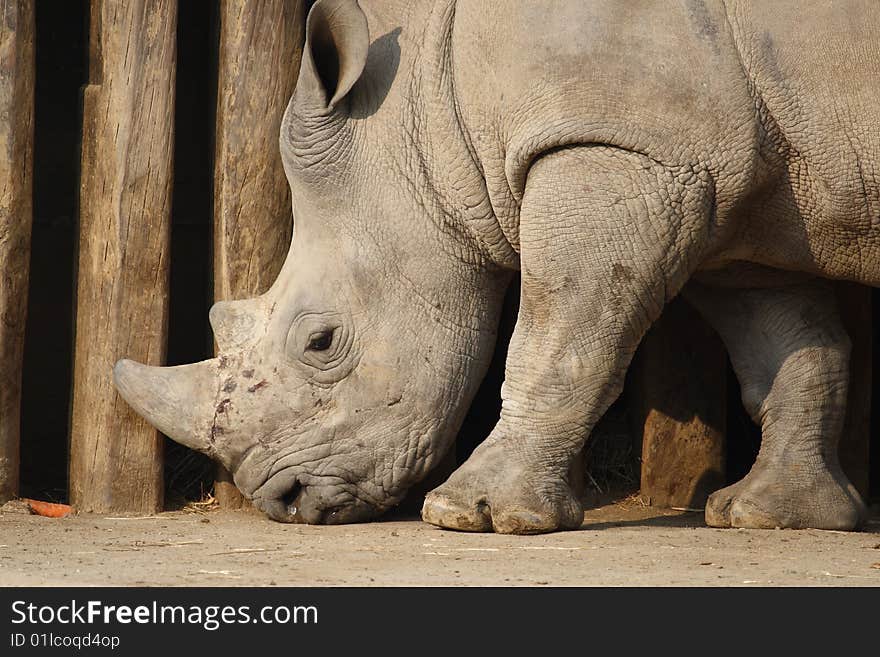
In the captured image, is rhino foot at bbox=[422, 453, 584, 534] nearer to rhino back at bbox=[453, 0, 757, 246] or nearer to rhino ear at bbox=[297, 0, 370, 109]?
rhino back at bbox=[453, 0, 757, 246]

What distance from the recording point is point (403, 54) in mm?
5660

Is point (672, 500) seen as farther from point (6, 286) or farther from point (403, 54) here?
point (6, 286)

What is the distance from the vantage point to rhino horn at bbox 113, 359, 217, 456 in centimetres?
581

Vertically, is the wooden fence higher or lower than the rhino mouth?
Answer: higher

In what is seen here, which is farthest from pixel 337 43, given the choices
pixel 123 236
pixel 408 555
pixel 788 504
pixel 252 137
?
pixel 788 504

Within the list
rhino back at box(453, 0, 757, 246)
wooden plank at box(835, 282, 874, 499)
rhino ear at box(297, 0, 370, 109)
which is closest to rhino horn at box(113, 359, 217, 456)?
rhino ear at box(297, 0, 370, 109)

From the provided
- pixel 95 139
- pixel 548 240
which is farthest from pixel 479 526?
pixel 95 139

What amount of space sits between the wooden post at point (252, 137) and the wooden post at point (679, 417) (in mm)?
1584

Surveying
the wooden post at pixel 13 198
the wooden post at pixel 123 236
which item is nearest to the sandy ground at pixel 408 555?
the wooden post at pixel 123 236

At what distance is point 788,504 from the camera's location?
5719 mm

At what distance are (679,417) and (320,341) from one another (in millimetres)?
1655

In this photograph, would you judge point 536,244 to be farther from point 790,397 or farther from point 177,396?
point 177,396

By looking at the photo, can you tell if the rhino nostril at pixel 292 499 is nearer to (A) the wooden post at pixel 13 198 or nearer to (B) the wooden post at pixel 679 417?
(A) the wooden post at pixel 13 198

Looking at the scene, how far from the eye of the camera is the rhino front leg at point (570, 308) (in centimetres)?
518
